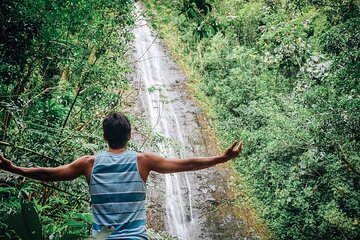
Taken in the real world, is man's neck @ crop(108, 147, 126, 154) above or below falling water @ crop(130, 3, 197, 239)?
above

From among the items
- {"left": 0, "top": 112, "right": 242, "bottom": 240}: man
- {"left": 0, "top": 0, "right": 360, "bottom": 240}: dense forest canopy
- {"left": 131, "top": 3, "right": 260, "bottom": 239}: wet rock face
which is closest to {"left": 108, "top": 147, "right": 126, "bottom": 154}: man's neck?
{"left": 0, "top": 112, "right": 242, "bottom": 240}: man

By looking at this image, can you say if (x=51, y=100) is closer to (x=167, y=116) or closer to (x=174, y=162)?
(x=174, y=162)

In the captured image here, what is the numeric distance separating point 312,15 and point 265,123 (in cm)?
354

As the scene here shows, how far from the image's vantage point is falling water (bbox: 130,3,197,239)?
911 cm

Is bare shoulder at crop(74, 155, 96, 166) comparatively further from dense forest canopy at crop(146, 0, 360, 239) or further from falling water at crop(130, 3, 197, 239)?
falling water at crop(130, 3, 197, 239)

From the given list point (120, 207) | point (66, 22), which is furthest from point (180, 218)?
point (120, 207)

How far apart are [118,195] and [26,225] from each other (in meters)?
0.66

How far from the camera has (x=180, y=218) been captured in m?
9.33

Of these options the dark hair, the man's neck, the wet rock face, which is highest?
the dark hair

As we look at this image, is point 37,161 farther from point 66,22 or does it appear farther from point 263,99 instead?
point 263,99

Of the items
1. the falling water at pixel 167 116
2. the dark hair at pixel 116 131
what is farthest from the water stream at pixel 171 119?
the dark hair at pixel 116 131

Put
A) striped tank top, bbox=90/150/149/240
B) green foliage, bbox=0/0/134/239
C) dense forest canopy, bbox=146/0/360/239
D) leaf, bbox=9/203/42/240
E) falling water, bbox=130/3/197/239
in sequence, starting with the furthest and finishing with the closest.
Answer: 1. falling water, bbox=130/3/197/239
2. dense forest canopy, bbox=146/0/360/239
3. green foliage, bbox=0/0/134/239
4. striped tank top, bbox=90/150/149/240
5. leaf, bbox=9/203/42/240

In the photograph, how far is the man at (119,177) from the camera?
73.2 inches

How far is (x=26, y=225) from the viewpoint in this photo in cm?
124
